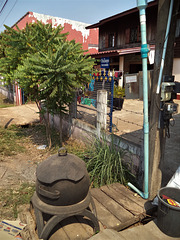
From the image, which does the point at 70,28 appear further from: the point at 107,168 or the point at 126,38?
the point at 107,168

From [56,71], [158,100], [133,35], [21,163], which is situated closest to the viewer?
[158,100]

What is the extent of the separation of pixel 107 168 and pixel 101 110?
1.74 m

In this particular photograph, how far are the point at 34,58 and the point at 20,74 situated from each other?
798mm

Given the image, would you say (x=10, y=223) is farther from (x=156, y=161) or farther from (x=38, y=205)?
(x=156, y=161)

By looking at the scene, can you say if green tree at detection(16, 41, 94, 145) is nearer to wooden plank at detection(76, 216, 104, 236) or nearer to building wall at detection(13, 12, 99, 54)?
wooden plank at detection(76, 216, 104, 236)

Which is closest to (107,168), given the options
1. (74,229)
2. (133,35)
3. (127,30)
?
(74,229)

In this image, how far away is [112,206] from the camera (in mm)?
3303

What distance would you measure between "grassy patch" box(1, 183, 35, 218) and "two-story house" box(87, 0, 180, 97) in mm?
11517

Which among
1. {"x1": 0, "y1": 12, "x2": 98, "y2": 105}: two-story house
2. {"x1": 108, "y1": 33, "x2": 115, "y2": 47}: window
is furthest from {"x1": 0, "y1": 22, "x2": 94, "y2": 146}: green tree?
{"x1": 108, "y1": 33, "x2": 115, "y2": 47}: window

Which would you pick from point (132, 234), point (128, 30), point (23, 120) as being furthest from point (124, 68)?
point (132, 234)

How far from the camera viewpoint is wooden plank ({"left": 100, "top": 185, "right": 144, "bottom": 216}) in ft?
10.6

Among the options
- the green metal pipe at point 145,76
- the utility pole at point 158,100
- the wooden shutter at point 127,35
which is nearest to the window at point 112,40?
the wooden shutter at point 127,35

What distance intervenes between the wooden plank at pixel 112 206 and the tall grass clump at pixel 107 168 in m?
0.39

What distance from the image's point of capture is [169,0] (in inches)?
114
